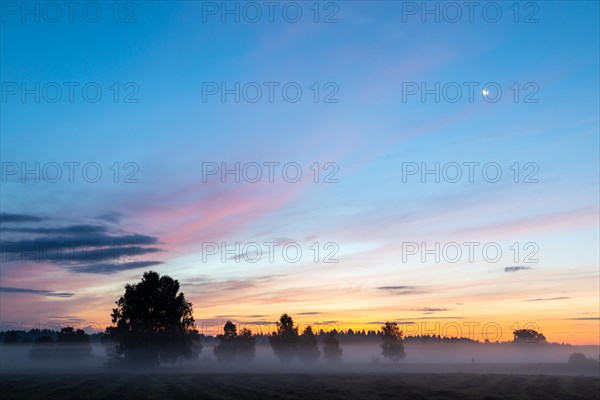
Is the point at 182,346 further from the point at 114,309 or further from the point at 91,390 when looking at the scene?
the point at 91,390

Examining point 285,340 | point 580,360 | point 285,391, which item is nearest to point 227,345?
point 285,340

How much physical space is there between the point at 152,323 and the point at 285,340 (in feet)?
288

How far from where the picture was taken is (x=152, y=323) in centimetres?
10325

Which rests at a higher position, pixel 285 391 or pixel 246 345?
pixel 285 391

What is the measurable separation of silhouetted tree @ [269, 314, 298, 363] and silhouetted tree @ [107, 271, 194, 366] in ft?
267

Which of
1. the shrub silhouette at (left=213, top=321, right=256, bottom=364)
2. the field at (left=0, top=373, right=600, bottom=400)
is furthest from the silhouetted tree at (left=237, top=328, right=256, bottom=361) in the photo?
the field at (left=0, top=373, right=600, bottom=400)

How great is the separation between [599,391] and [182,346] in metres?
72.4

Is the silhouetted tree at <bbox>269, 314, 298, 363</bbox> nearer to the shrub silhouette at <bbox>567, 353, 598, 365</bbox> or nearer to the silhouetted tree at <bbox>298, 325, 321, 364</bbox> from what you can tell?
the silhouetted tree at <bbox>298, 325, 321, 364</bbox>

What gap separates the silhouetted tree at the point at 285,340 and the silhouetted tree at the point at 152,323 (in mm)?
81279

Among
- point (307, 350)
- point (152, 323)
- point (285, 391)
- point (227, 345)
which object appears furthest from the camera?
point (307, 350)

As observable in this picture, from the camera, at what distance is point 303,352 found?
194 metres

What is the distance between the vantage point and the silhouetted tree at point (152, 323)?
101938 millimetres

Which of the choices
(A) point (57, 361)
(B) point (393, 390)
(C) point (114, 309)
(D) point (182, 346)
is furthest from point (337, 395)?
(A) point (57, 361)

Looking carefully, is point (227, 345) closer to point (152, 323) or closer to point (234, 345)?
point (234, 345)
